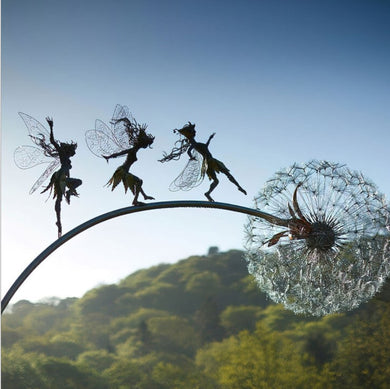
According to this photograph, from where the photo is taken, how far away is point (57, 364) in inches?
1608

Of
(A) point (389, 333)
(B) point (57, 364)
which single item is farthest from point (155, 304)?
(A) point (389, 333)

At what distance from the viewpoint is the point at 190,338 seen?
47.4m

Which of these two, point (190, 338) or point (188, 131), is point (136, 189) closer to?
point (188, 131)

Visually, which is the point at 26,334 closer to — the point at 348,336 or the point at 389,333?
the point at 348,336

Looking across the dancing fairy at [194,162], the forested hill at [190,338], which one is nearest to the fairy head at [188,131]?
the dancing fairy at [194,162]

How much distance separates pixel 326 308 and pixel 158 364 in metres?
34.8

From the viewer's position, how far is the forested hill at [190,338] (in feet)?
115

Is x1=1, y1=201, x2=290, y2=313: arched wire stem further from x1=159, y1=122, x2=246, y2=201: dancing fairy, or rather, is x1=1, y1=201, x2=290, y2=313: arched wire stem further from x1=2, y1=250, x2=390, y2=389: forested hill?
x1=2, y1=250, x2=390, y2=389: forested hill

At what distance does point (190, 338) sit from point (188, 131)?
1677 inches

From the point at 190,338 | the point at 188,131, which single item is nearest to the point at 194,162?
the point at 188,131

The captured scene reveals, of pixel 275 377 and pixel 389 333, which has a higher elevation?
pixel 389 333

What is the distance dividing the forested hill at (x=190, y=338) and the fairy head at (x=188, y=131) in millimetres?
29514

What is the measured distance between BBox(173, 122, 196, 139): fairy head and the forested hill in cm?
2951

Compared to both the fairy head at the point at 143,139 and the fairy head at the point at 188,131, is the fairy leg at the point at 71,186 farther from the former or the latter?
the fairy head at the point at 188,131
